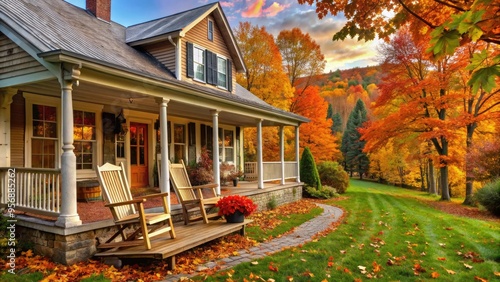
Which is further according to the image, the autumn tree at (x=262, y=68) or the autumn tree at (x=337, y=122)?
the autumn tree at (x=337, y=122)

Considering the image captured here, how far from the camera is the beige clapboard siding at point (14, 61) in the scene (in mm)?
5320

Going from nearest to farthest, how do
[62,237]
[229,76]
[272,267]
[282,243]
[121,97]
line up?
[272,267] < [62,237] < [282,243] < [121,97] < [229,76]

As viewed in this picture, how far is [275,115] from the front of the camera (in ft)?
37.9

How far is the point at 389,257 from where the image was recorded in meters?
5.07

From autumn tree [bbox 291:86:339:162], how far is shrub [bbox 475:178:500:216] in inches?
418

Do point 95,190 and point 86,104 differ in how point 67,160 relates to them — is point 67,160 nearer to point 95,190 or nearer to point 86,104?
point 95,190

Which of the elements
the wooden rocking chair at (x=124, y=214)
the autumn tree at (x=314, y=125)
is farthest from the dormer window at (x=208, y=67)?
the autumn tree at (x=314, y=125)

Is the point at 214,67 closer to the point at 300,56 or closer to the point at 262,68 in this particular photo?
the point at 262,68

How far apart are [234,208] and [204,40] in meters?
6.23

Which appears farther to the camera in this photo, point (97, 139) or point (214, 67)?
point (214, 67)

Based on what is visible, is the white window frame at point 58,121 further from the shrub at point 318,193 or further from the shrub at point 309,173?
the shrub at point 309,173

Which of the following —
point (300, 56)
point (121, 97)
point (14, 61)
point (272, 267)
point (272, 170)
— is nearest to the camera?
point (272, 267)

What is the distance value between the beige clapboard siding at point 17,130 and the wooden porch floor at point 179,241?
3.35 m

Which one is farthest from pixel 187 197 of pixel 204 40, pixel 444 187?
pixel 444 187
